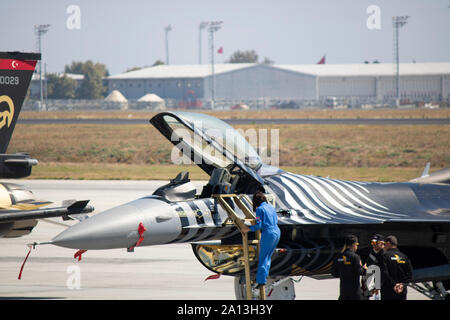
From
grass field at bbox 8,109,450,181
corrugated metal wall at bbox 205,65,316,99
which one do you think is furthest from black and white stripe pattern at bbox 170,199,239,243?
corrugated metal wall at bbox 205,65,316,99

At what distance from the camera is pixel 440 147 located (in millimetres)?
47500

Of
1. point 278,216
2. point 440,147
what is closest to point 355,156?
point 440,147

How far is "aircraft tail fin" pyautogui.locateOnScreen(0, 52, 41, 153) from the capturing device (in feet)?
51.4

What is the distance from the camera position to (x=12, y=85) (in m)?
16.0

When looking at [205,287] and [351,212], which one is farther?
[205,287]

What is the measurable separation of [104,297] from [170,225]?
11.4 feet

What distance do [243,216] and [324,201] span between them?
1865mm

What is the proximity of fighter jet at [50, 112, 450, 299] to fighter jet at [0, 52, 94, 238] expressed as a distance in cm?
249

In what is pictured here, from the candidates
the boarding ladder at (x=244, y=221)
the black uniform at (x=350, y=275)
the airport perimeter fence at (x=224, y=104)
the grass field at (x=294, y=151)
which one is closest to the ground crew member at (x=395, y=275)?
the black uniform at (x=350, y=275)

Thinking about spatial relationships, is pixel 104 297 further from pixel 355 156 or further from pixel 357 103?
pixel 357 103

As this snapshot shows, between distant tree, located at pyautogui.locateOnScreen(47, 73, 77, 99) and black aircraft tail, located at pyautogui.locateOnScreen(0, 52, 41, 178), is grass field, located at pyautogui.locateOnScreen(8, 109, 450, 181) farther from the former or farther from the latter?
distant tree, located at pyautogui.locateOnScreen(47, 73, 77, 99)

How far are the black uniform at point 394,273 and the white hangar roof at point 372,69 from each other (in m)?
125

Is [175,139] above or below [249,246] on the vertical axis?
above

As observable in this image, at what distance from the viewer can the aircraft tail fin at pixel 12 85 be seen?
1568cm
